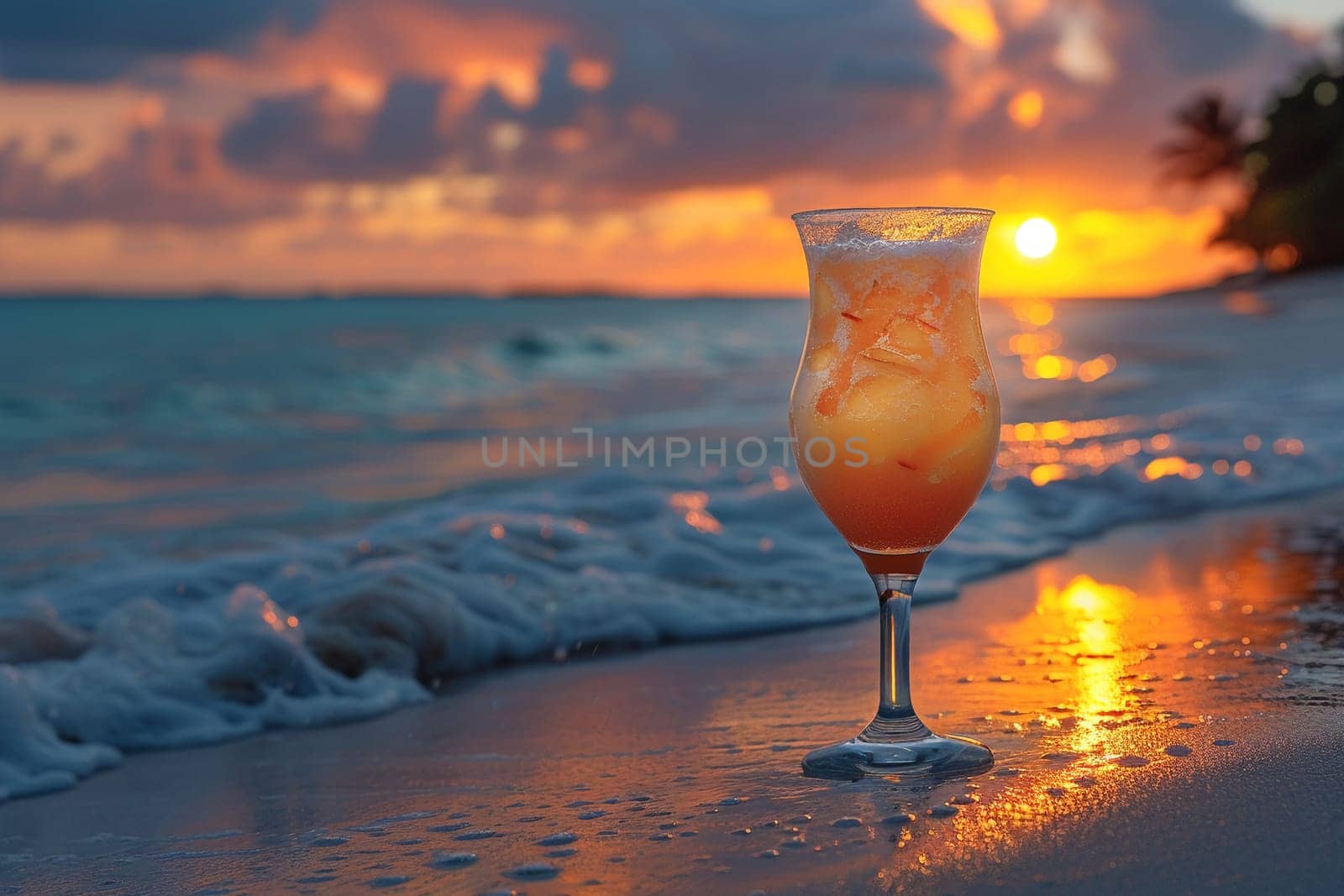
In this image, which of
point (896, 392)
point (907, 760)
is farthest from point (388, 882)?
point (896, 392)

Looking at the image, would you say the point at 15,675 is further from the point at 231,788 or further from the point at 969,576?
the point at 969,576

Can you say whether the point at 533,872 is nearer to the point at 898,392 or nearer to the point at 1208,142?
the point at 898,392

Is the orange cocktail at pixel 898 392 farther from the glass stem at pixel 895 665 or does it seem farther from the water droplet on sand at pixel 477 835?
the water droplet on sand at pixel 477 835

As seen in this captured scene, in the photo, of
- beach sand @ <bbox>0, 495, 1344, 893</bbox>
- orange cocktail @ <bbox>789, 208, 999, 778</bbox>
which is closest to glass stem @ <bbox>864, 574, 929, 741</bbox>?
orange cocktail @ <bbox>789, 208, 999, 778</bbox>

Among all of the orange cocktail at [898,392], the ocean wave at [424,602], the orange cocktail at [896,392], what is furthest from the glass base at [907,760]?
the ocean wave at [424,602]

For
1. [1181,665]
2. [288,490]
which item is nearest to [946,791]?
[1181,665]

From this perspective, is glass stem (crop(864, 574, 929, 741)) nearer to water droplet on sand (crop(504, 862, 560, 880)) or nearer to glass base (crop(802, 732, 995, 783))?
glass base (crop(802, 732, 995, 783))
